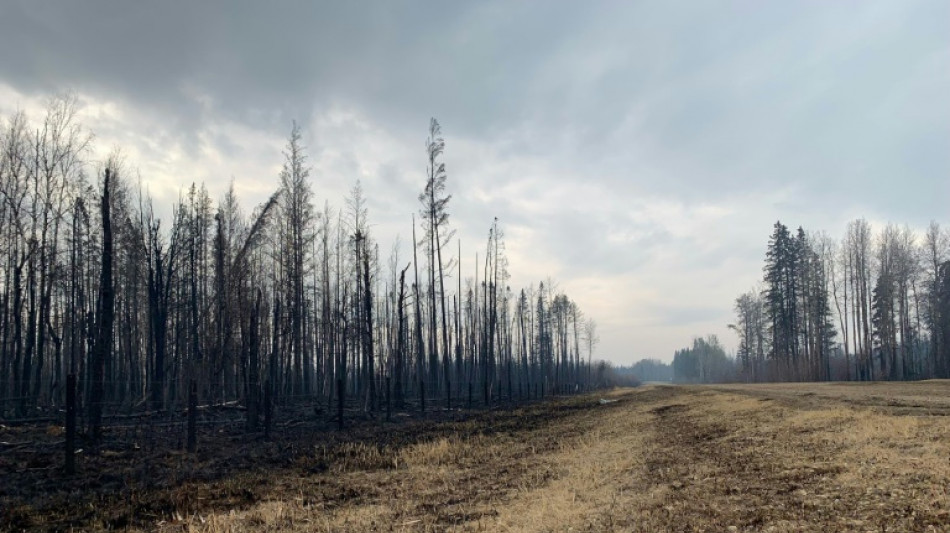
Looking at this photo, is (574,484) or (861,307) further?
(861,307)

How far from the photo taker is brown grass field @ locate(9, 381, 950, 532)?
23.0ft

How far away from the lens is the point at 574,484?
33.1 feet

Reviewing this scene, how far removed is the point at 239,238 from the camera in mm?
33938

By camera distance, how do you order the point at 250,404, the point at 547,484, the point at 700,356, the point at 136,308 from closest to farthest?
the point at 547,484
the point at 250,404
the point at 136,308
the point at 700,356

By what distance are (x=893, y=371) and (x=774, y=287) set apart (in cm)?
1497

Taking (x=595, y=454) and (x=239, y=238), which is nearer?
(x=595, y=454)

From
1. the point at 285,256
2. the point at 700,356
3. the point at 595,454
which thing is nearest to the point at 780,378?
the point at 285,256

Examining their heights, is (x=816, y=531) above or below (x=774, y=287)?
below

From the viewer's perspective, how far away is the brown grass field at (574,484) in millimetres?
7004

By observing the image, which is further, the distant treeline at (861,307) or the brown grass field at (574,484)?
the distant treeline at (861,307)

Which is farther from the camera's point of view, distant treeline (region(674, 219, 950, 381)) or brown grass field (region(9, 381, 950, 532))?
distant treeline (region(674, 219, 950, 381))

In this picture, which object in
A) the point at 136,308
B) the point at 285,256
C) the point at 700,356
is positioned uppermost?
the point at 285,256

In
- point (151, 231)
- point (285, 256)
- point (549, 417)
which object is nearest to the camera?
point (549, 417)

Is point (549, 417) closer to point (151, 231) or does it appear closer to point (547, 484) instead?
point (547, 484)
